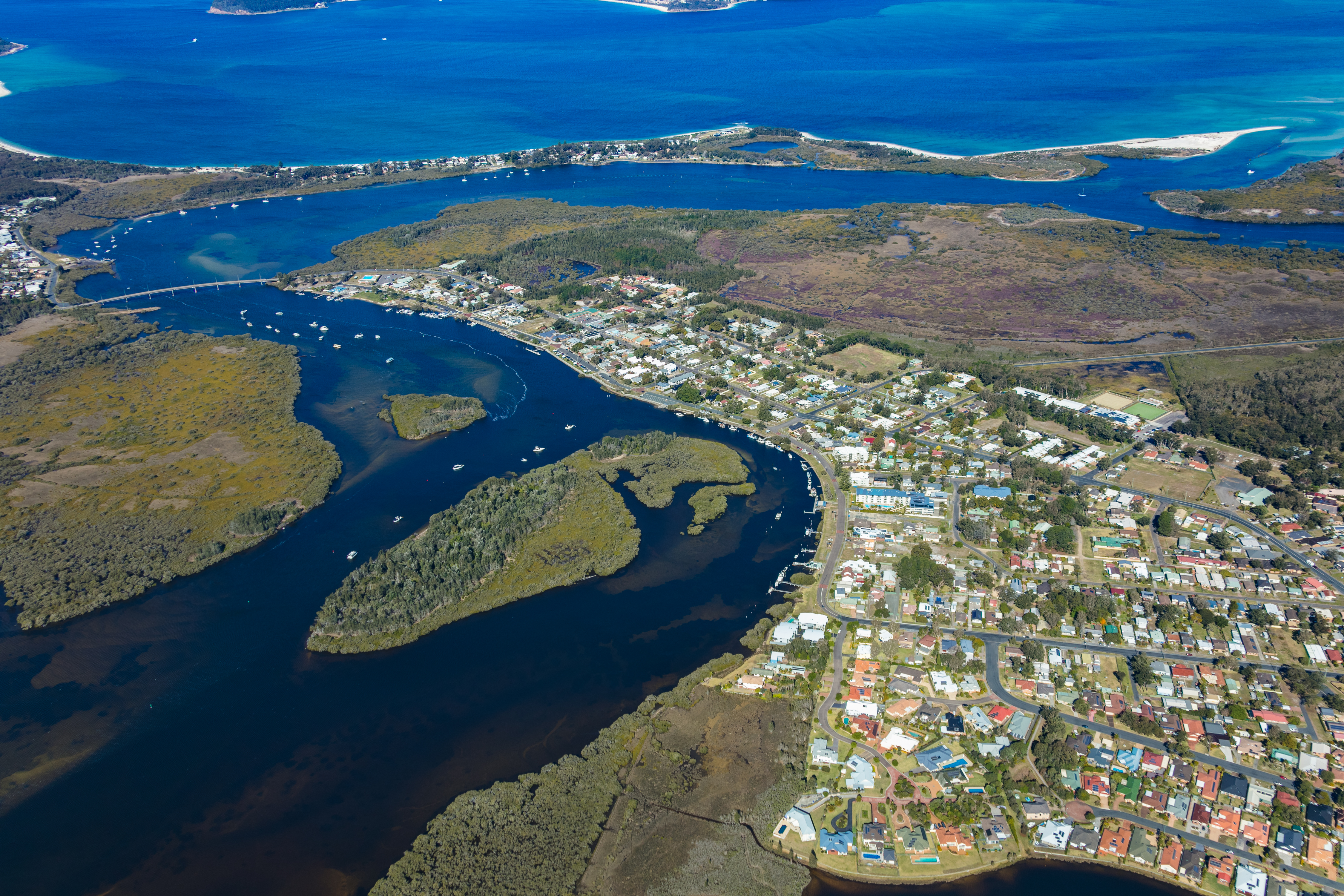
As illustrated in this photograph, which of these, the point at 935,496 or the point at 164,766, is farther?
the point at 935,496

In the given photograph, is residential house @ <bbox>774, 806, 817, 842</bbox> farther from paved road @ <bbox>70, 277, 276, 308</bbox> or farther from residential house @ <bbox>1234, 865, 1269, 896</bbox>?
paved road @ <bbox>70, 277, 276, 308</bbox>

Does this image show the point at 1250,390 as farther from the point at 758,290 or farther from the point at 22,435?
the point at 22,435

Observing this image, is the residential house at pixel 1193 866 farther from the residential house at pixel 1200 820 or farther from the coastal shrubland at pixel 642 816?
the coastal shrubland at pixel 642 816

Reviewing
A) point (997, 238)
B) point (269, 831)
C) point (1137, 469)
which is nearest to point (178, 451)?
point (269, 831)

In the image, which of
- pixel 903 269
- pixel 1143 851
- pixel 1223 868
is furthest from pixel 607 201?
pixel 1223 868

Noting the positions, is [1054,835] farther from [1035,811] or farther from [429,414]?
[429,414]

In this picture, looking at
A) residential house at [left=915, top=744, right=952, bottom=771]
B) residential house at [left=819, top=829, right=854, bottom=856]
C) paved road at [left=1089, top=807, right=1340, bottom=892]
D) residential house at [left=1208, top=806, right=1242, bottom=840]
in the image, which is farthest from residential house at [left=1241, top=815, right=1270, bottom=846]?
residential house at [left=819, top=829, right=854, bottom=856]
